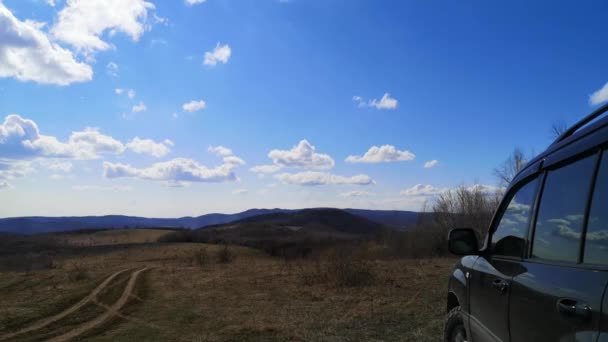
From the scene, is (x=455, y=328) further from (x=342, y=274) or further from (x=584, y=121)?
(x=342, y=274)

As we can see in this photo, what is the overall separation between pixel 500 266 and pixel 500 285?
20 cm

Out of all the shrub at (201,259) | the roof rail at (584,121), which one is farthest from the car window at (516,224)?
the shrub at (201,259)

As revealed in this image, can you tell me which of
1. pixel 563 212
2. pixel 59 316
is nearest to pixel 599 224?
pixel 563 212

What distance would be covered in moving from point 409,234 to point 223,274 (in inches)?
860

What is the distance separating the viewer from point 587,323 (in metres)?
1.79

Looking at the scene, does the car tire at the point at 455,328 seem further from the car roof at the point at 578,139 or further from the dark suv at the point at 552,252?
the car roof at the point at 578,139

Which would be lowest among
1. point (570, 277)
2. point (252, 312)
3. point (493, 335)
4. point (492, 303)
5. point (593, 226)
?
point (252, 312)

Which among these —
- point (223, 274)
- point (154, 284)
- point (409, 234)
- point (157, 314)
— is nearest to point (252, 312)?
point (157, 314)

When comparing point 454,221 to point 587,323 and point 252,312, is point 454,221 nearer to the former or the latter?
point 252,312

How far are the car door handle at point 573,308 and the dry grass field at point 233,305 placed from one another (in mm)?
5349

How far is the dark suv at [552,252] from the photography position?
74.4 inches

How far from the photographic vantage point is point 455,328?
13.9 ft

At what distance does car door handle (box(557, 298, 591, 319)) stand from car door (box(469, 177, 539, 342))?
66 cm

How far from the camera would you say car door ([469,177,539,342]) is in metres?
2.82
